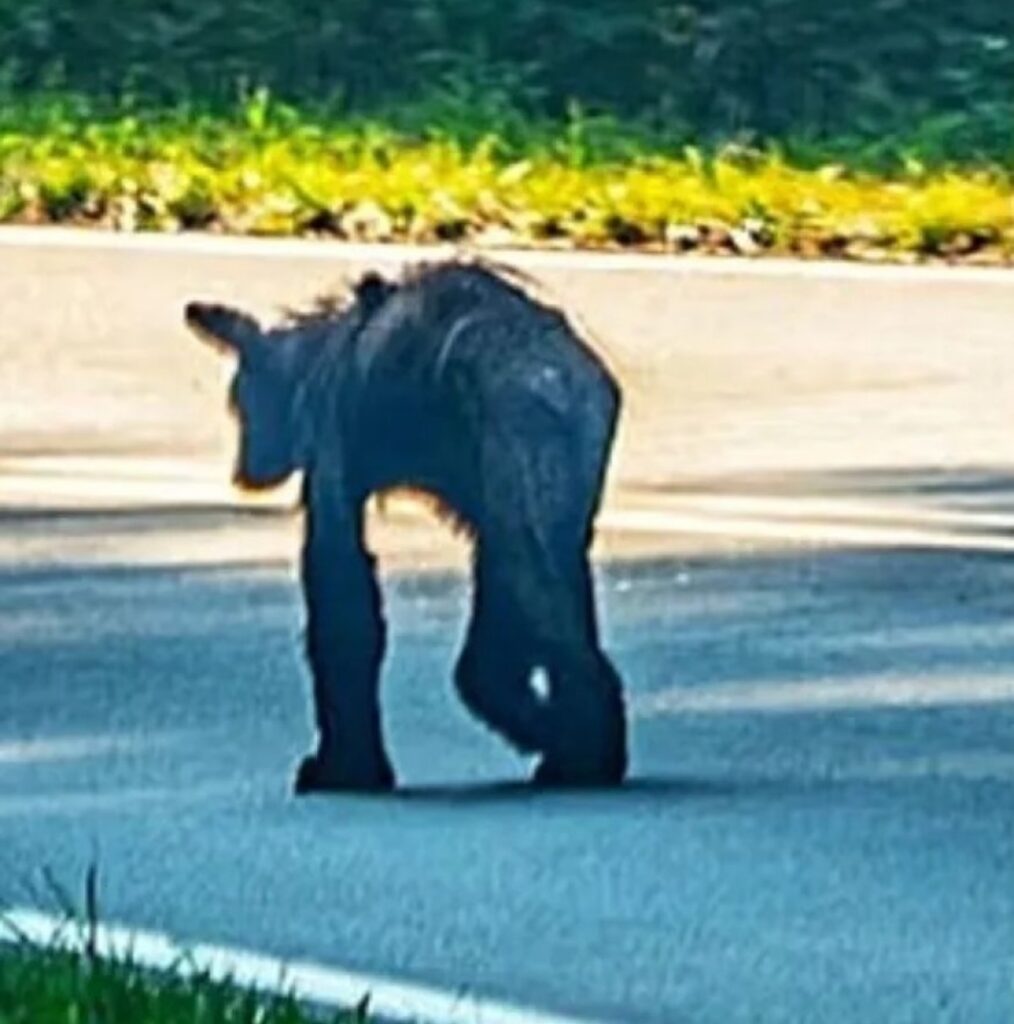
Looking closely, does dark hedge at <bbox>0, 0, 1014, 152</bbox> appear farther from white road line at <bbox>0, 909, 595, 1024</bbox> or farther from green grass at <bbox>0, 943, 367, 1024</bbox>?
green grass at <bbox>0, 943, 367, 1024</bbox>

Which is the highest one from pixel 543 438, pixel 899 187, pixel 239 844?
pixel 543 438

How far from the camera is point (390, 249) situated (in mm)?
14969

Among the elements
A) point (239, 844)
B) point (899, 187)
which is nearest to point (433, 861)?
point (239, 844)

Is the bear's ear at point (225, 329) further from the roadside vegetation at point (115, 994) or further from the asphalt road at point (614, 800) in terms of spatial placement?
the roadside vegetation at point (115, 994)

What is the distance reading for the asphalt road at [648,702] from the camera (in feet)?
24.1

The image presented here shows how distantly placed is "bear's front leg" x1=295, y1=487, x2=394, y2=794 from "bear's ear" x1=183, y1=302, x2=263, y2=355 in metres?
0.24

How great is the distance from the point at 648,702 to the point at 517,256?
583cm

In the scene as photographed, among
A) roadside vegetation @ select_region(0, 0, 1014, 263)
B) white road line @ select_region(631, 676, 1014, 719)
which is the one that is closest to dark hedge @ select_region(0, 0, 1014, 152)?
roadside vegetation @ select_region(0, 0, 1014, 263)

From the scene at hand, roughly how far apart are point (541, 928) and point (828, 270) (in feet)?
23.9

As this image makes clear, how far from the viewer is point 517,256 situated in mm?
14820

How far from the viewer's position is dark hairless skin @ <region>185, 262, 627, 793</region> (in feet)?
25.2

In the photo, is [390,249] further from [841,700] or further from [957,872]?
[957,872]

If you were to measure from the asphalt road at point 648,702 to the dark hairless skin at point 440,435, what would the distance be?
33 cm

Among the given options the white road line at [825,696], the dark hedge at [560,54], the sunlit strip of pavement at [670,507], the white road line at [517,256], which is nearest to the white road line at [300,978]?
the white road line at [825,696]
